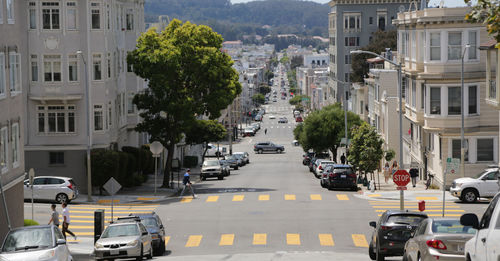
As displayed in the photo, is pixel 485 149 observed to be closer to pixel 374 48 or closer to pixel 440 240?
pixel 440 240

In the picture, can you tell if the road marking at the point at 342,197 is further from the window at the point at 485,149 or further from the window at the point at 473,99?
the window at the point at 473,99

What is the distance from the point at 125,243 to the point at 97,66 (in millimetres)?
25072

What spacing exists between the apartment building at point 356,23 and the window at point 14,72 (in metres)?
95.7

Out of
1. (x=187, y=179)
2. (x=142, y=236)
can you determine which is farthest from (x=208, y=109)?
(x=142, y=236)

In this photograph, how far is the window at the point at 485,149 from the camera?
46219 millimetres

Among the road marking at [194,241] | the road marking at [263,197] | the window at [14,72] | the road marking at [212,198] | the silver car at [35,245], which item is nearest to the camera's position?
the silver car at [35,245]

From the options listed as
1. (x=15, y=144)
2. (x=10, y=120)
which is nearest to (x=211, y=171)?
(x=15, y=144)

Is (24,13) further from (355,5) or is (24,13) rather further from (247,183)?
(355,5)

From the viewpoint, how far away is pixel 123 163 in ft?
161

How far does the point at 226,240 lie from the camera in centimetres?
3116

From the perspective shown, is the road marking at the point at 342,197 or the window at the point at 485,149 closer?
the road marking at the point at 342,197

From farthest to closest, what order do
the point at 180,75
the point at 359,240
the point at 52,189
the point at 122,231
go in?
the point at 180,75
the point at 52,189
the point at 359,240
the point at 122,231

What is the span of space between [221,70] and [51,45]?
10.4 meters

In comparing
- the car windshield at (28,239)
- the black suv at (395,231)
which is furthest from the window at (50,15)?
the black suv at (395,231)
